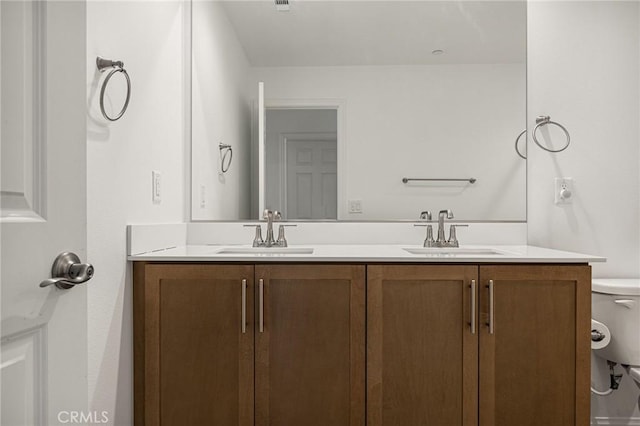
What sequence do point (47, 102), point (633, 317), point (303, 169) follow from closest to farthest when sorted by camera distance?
point (47, 102) → point (633, 317) → point (303, 169)

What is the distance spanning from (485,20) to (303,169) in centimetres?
114

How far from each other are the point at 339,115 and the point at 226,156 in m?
0.59

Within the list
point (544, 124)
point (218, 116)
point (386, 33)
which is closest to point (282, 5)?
point (386, 33)

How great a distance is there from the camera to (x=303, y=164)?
6.32 feet

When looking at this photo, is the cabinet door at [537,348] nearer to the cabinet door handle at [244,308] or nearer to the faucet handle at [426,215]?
the faucet handle at [426,215]

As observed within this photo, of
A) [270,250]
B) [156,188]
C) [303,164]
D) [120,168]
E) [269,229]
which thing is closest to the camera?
[120,168]

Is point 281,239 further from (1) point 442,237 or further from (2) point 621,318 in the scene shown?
(2) point 621,318

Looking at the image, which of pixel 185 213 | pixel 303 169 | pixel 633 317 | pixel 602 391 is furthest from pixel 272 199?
pixel 602 391

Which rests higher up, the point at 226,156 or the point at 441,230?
the point at 226,156

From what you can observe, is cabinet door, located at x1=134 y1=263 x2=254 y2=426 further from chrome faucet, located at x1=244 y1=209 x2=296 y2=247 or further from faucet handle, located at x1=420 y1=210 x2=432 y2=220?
faucet handle, located at x1=420 y1=210 x2=432 y2=220

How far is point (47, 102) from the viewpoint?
0.69 metres

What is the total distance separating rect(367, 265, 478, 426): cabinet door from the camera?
1.35 m

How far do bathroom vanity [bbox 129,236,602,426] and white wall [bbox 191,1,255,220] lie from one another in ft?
2.01

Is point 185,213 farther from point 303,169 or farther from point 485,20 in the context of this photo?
point 485,20
